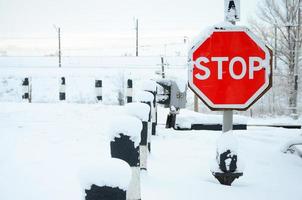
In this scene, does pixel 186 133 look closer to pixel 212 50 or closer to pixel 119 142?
pixel 212 50

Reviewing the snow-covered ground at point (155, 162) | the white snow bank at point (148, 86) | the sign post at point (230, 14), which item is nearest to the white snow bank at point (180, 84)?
the snow-covered ground at point (155, 162)

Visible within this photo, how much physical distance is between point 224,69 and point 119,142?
119cm

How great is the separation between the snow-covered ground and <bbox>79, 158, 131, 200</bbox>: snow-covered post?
8cm

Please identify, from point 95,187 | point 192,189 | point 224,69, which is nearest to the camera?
point 95,187

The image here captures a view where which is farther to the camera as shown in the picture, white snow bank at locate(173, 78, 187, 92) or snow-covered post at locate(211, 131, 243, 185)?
white snow bank at locate(173, 78, 187, 92)

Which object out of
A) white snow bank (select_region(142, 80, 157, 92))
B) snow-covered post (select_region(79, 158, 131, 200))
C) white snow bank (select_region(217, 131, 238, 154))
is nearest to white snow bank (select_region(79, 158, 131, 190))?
snow-covered post (select_region(79, 158, 131, 200))

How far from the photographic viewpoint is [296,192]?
3.09 m

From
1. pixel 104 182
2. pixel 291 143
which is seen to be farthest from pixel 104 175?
pixel 291 143

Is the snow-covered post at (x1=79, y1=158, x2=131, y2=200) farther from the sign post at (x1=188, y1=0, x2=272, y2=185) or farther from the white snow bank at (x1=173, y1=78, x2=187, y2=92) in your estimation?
the white snow bank at (x1=173, y1=78, x2=187, y2=92)

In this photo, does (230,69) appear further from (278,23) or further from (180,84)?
(278,23)

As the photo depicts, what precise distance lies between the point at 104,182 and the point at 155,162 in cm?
285

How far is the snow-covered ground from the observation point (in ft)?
9.63

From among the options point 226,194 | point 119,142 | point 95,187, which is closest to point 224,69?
point 226,194

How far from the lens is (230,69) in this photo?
2793mm
